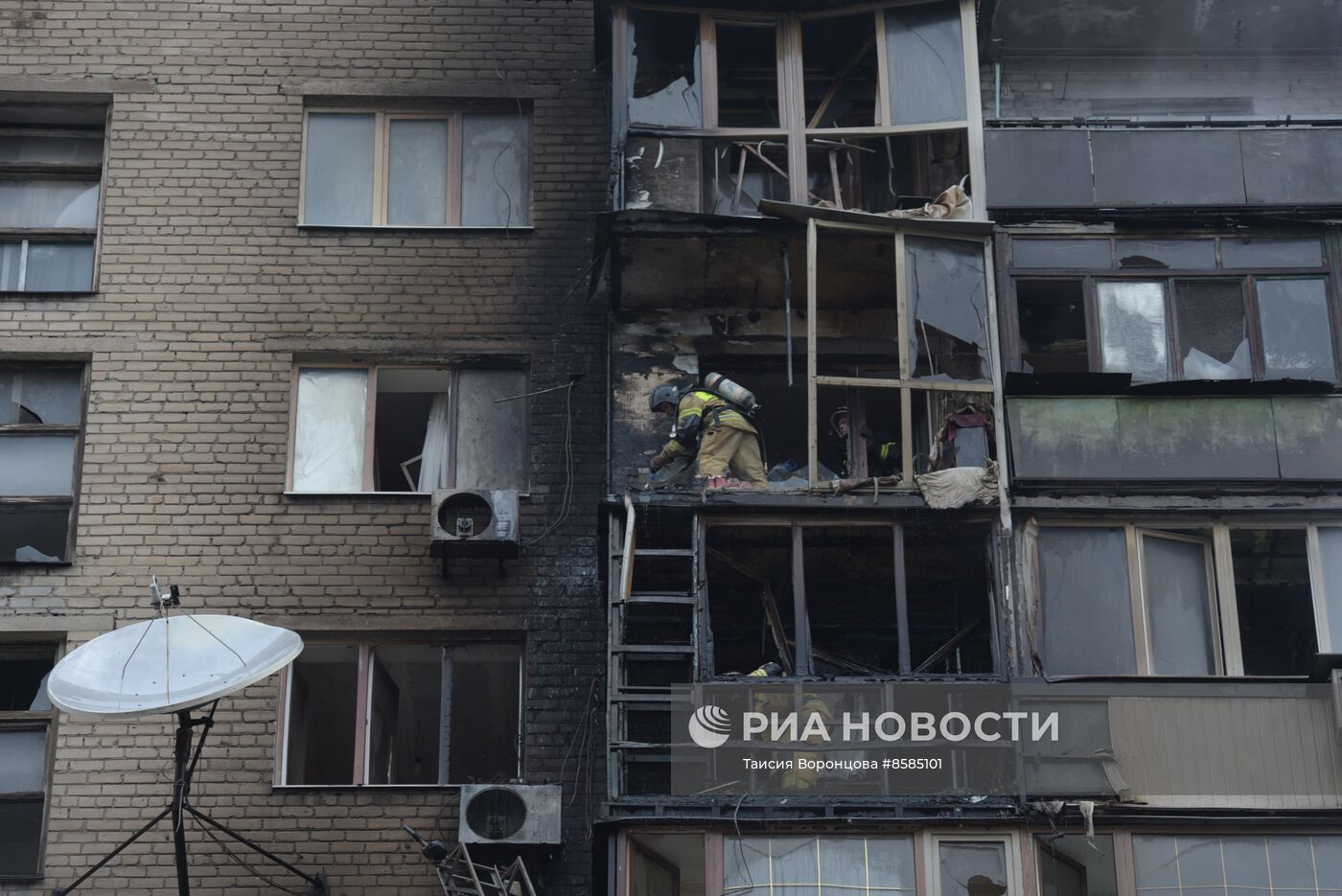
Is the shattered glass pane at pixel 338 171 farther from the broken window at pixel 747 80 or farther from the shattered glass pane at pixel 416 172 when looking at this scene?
the broken window at pixel 747 80

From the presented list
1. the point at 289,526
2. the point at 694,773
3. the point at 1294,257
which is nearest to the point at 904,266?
the point at 1294,257

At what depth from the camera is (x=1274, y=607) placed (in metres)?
18.2

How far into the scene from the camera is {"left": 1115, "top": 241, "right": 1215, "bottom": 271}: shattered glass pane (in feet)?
57.6

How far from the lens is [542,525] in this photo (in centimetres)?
1794

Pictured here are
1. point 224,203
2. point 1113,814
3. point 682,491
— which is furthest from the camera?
point 224,203

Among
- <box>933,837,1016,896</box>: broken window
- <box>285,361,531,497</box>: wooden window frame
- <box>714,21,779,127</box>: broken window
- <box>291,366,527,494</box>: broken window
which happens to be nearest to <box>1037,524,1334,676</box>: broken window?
<box>933,837,1016,896</box>: broken window

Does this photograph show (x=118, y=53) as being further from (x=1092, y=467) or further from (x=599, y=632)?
(x=1092, y=467)

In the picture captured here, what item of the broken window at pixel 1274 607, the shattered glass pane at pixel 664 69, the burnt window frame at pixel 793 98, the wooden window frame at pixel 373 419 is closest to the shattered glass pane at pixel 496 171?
the burnt window frame at pixel 793 98

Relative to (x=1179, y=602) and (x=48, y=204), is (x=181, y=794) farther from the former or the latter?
(x=1179, y=602)

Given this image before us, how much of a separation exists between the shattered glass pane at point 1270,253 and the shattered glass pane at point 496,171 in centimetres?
641

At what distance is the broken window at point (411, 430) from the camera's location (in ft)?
60.2

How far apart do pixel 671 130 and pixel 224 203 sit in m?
A: 4.36

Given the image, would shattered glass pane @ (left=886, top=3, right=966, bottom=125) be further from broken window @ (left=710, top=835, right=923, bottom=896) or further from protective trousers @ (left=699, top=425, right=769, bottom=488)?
broken window @ (left=710, top=835, right=923, bottom=896)

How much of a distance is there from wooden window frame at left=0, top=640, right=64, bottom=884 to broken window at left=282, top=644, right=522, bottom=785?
1.94 m
